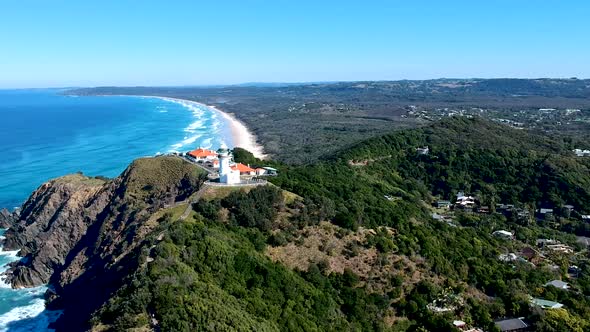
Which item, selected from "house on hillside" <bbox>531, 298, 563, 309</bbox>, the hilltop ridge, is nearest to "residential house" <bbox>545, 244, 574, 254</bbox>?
the hilltop ridge

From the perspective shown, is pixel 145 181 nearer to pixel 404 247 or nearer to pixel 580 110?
pixel 404 247

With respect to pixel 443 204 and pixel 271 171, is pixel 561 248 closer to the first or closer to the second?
pixel 443 204

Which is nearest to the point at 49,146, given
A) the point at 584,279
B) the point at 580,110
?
the point at 584,279

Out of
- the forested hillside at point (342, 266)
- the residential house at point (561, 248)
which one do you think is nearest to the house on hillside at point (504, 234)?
the forested hillside at point (342, 266)

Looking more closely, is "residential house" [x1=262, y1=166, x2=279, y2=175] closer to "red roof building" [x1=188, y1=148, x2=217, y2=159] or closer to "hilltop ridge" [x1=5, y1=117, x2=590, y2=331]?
"hilltop ridge" [x1=5, y1=117, x2=590, y2=331]

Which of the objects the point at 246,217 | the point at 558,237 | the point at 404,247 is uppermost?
the point at 246,217

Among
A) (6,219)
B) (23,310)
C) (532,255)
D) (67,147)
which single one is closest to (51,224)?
(6,219)

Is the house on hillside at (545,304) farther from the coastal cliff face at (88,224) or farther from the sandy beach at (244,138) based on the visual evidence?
the sandy beach at (244,138)
